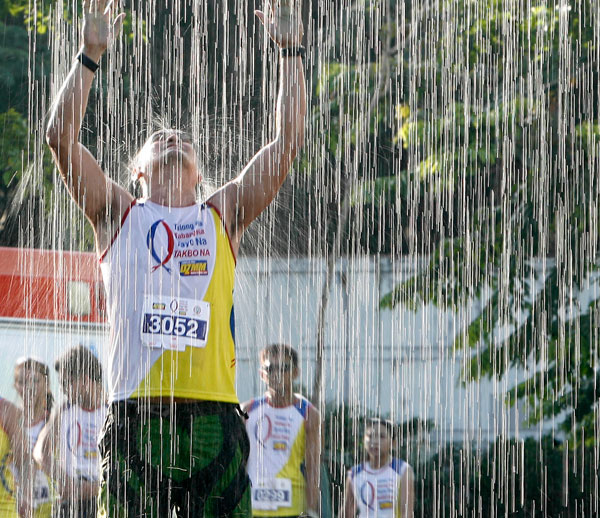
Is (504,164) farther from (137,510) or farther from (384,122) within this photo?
(137,510)

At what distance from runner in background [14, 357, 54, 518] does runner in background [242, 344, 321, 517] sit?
4.64 ft

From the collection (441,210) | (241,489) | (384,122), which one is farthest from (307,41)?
(241,489)

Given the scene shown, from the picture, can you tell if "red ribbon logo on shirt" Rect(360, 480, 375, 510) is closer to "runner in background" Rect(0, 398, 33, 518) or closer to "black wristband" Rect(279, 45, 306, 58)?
"runner in background" Rect(0, 398, 33, 518)

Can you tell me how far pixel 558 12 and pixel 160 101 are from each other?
4.47 meters

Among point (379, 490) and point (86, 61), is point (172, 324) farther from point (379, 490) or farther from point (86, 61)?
point (379, 490)

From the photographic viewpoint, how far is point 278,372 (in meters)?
6.79

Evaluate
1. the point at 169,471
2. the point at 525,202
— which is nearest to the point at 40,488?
the point at 169,471

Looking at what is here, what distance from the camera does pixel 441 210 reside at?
11.2 meters

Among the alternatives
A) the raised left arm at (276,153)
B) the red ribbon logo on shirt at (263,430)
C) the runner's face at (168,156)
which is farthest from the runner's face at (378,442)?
the runner's face at (168,156)

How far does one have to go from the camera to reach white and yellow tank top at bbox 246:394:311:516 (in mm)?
6586

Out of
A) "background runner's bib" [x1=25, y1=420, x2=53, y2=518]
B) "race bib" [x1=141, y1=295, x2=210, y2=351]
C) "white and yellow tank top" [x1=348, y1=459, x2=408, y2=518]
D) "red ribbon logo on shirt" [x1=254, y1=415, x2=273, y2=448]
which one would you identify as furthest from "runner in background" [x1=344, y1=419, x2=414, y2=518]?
"race bib" [x1=141, y1=295, x2=210, y2=351]

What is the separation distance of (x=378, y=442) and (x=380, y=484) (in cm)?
29

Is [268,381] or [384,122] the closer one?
[268,381]

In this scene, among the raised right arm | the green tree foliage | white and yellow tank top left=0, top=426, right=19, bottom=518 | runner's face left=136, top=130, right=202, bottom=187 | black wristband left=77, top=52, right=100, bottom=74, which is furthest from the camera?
the green tree foliage
